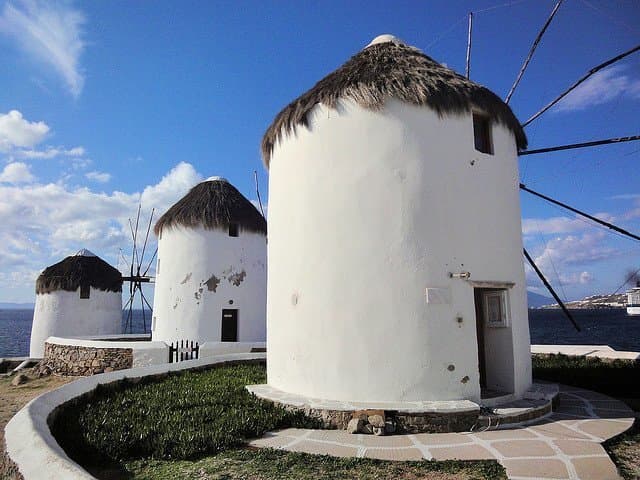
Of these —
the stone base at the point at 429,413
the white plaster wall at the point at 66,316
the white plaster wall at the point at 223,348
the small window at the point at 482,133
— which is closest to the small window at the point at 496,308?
the stone base at the point at 429,413

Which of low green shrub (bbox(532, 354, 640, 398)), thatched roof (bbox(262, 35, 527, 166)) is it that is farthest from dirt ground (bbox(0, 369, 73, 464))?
low green shrub (bbox(532, 354, 640, 398))

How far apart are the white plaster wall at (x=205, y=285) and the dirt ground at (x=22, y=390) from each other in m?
3.61

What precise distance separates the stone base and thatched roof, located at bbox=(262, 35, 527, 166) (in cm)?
436

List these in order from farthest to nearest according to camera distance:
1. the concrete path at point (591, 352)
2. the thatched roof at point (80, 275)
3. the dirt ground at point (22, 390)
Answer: the thatched roof at point (80, 275) → the dirt ground at point (22, 390) → the concrete path at point (591, 352)

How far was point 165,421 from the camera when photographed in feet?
19.1

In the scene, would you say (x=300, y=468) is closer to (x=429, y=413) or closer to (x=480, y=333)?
(x=429, y=413)

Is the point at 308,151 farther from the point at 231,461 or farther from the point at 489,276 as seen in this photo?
the point at 231,461

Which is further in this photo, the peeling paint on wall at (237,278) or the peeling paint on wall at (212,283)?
the peeling paint on wall at (237,278)

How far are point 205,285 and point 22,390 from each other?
638cm

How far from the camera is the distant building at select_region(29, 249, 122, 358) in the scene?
22234 millimetres

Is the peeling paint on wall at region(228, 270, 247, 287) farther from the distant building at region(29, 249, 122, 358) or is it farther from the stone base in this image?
the stone base

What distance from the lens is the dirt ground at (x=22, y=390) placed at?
11.5 m

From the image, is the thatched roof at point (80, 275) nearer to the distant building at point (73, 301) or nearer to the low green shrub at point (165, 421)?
the distant building at point (73, 301)

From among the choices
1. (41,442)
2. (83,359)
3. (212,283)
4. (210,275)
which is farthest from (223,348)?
(41,442)
